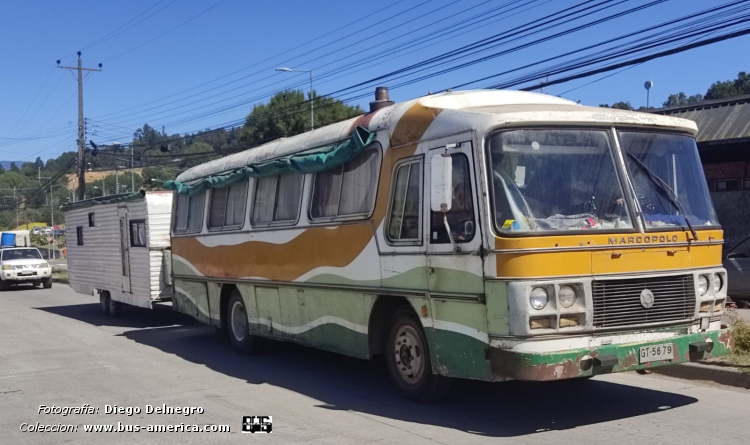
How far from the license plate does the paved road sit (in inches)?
23.5

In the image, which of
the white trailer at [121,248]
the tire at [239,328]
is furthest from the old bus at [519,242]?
the white trailer at [121,248]

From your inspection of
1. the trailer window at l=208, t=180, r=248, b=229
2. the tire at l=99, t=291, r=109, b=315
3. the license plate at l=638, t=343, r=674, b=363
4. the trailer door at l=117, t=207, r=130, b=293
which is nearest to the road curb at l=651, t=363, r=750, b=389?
the license plate at l=638, t=343, r=674, b=363

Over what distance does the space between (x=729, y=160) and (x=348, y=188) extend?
14359mm

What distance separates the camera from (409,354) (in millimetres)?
7965

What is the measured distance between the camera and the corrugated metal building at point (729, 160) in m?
19.0

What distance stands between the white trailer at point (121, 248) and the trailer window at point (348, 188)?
6.87 metres

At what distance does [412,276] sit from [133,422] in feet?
10.6

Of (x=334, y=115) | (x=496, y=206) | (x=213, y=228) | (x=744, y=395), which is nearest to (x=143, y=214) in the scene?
(x=213, y=228)

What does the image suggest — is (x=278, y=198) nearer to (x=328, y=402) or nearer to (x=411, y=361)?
(x=328, y=402)

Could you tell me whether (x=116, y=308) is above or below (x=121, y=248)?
below

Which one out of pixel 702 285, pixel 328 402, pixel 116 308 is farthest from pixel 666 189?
pixel 116 308

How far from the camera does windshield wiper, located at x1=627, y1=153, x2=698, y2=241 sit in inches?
283

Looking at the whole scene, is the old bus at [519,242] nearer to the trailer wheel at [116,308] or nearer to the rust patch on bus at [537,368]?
the rust patch on bus at [537,368]

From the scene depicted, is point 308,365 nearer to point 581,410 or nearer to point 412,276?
point 412,276
